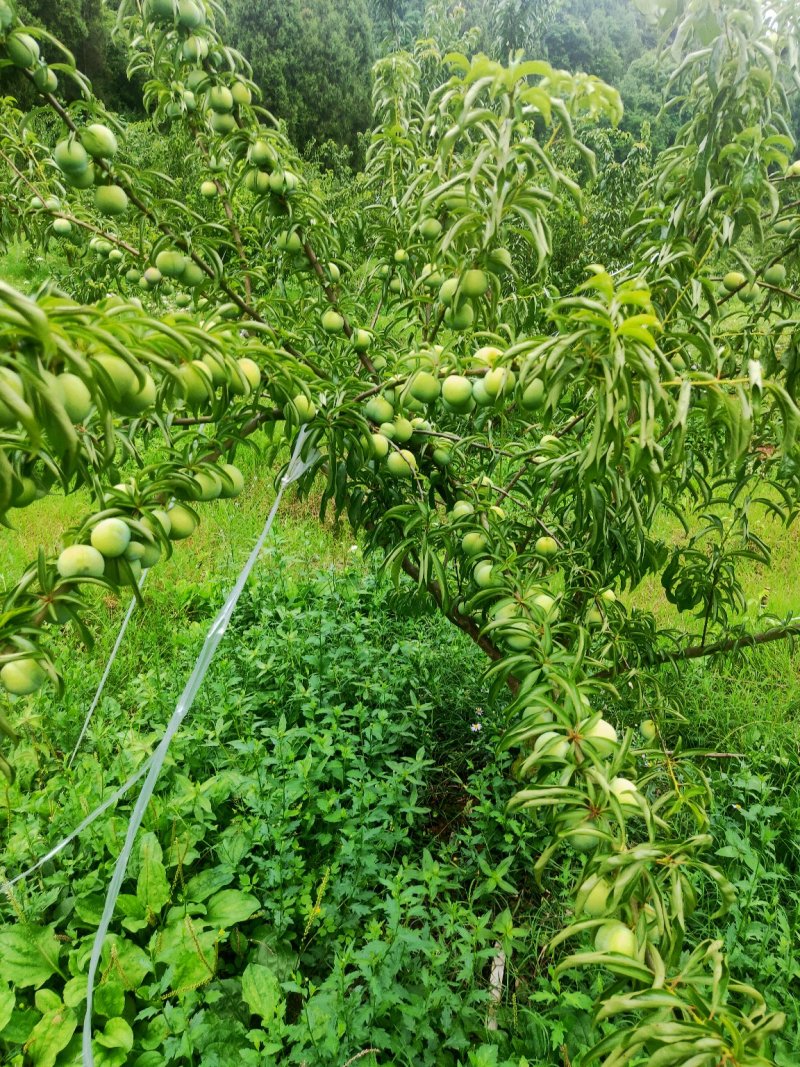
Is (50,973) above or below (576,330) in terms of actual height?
below

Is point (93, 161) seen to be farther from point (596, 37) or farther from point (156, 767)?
point (596, 37)

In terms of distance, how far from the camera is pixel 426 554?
118 centimetres

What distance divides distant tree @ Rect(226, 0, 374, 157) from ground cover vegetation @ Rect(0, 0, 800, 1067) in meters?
12.2

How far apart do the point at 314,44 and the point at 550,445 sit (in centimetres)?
1486

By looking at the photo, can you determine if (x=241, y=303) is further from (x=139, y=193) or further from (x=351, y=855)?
(x=351, y=855)

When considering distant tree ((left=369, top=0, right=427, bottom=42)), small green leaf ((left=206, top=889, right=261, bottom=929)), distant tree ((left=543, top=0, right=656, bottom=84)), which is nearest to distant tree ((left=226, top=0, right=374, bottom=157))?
distant tree ((left=369, top=0, right=427, bottom=42))

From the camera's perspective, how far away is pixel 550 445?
1.29m

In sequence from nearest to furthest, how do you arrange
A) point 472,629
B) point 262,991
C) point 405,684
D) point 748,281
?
1. point 748,281
2. point 262,991
3. point 472,629
4. point 405,684

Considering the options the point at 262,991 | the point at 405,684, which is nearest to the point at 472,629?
the point at 262,991

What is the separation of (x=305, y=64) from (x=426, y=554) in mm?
14826

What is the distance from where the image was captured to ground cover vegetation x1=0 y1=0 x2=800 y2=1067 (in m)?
0.77

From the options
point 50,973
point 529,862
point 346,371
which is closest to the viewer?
point 346,371

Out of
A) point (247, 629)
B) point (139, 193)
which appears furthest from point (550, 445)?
point (247, 629)

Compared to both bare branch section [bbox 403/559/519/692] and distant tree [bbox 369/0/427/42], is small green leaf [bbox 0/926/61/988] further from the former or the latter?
distant tree [bbox 369/0/427/42]
